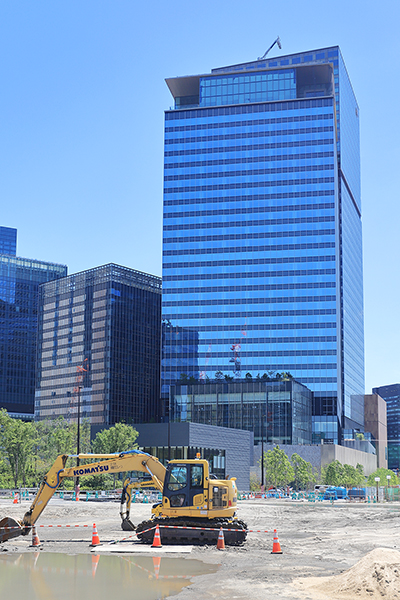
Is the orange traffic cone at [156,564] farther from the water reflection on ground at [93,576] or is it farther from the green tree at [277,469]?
the green tree at [277,469]

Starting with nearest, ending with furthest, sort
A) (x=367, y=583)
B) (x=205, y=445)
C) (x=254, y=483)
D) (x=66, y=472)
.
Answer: (x=367, y=583)
(x=66, y=472)
(x=205, y=445)
(x=254, y=483)

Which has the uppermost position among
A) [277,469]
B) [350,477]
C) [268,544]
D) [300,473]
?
[268,544]

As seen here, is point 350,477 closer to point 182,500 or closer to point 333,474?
point 333,474

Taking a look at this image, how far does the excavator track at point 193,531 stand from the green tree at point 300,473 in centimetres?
7057

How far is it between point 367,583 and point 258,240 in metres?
133

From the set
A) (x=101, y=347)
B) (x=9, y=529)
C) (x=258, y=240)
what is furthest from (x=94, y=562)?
(x=101, y=347)

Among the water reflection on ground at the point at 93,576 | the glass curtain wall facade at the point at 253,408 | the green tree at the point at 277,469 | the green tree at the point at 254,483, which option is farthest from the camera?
the glass curtain wall facade at the point at 253,408

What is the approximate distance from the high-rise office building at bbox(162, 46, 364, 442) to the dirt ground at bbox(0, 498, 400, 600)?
9381 centimetres

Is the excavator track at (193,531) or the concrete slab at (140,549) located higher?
the excavator track at (193,531)

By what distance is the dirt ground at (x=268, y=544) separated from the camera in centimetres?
1894

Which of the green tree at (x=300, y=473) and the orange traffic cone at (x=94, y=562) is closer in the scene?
the orange traffic cone at (x=94, y=562)

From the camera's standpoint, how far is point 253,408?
406 feet

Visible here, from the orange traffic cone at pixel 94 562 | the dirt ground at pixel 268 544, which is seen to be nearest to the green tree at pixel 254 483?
the dirt ground at pixel 268 544

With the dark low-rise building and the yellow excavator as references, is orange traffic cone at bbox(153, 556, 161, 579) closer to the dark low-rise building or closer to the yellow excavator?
the yellow excavator
